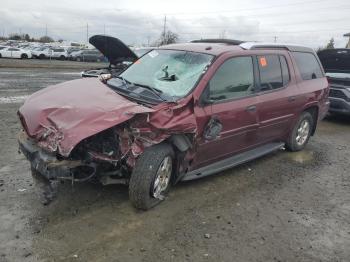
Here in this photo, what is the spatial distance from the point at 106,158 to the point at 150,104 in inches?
30.0

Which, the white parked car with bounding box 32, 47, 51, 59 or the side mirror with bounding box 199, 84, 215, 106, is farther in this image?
the white parked car with bounding box 32, 47, 51, 59

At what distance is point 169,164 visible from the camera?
177 inches

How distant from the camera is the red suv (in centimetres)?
405

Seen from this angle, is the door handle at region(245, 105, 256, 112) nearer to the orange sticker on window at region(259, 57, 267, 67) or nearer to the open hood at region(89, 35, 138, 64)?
the orange sticker on window at region(259, 57, 267, 67)

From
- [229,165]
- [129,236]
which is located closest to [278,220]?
[229,165]

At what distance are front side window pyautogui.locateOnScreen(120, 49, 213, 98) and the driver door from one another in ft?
0.78

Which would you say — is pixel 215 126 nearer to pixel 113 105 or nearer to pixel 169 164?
pixel 169 164

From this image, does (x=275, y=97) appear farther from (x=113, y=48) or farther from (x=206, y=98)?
(x=113, y=48)

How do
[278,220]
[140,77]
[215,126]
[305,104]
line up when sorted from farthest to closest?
[305,104] → [140,77] → [215,126] → [278,220]

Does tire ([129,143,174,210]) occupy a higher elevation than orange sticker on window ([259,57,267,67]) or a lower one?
lower

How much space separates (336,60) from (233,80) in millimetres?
6493

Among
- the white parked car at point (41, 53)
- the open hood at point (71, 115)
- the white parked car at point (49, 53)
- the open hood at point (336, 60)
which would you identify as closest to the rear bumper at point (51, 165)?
the open hood at point (71, 115)

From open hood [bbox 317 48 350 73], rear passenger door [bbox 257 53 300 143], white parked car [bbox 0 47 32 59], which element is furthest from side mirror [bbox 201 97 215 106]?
white parked car [bbox 0 47 32 59]

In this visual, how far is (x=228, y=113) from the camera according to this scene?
499 cm
